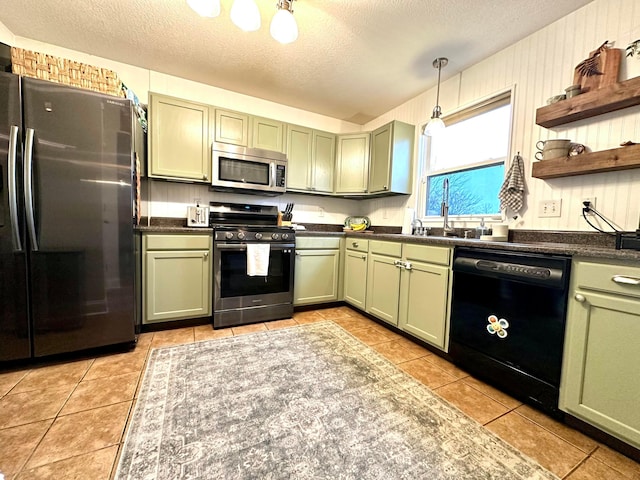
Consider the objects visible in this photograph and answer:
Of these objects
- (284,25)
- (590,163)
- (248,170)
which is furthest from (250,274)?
(590,163)

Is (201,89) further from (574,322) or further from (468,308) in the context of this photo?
(574,322)

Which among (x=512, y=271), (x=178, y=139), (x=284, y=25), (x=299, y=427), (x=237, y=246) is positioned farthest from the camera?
(x=178, y=139)

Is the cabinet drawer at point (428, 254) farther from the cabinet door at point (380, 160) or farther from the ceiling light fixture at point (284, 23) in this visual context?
the ceiling light fixture at point (284, 23)

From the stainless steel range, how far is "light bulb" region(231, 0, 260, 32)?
1491 millimetres

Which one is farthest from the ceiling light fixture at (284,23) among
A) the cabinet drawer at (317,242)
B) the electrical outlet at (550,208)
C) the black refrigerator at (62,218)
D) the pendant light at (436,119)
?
the electrical outlet at (550,208)

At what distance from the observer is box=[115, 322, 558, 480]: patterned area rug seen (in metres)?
1.03

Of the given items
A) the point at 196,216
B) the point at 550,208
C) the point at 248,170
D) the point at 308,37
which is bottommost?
the point at 196,216

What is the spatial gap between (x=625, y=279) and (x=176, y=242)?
2.80 metres

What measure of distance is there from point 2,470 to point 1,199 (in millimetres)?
1408

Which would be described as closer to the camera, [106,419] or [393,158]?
[106,419]

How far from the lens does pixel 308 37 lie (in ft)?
6.83

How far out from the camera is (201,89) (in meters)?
2.89

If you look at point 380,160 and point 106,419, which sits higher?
point 380,160

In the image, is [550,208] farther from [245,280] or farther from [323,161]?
[245,280]
